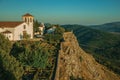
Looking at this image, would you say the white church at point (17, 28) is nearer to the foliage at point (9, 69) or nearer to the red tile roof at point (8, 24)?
the red tile roof at point (8, 24)

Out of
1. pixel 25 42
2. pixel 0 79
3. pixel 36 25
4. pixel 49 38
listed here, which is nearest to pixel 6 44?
pixel 25 42

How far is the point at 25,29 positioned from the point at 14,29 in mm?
4876

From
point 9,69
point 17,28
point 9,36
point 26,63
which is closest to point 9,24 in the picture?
point 17,28

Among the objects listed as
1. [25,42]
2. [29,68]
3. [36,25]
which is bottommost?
[29,68]

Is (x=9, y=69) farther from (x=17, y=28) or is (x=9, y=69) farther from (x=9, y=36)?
(x=17, y=28)

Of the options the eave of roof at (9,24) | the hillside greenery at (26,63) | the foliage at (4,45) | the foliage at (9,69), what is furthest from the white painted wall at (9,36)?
the foliage at (9,69)

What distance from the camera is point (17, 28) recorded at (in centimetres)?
7556

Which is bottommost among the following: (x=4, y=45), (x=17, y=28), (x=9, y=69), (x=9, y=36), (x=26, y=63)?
(x=26, y=63)

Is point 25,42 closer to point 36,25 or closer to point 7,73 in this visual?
point 36,25

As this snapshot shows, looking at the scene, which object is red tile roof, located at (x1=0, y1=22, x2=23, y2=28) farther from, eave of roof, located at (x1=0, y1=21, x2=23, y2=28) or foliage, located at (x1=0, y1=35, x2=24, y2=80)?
foliage, located at (x1=0, y1=35, x2=24, y2=80)

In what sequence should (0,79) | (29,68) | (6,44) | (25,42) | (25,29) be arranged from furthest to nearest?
(25,29), (25,42), (6,44), (29,68), (0,79)

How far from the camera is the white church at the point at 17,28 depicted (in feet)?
244

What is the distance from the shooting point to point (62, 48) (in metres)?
70.6

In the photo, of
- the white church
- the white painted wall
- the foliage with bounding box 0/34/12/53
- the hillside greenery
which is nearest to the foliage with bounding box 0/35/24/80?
the hillside greenery
